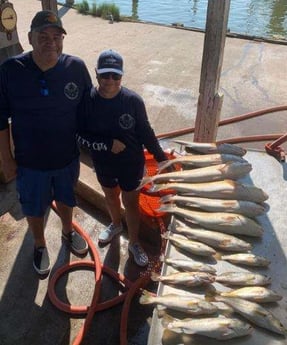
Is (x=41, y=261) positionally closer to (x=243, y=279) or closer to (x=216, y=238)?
(x=216, y=238)

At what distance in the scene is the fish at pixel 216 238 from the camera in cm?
302

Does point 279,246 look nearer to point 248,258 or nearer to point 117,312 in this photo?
point 248,258

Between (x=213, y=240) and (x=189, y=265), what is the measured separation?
0.34m

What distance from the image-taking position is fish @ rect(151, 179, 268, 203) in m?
3.44

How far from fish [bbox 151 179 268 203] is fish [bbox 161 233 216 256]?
0.57 metres

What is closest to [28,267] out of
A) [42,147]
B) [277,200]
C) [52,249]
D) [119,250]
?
[52,249]

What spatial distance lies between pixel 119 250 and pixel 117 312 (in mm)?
816

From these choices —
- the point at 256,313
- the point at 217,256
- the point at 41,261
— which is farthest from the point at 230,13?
the point at 256,313

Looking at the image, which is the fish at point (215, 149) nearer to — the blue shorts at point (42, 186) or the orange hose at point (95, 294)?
the blue shorts at point (42, 186)

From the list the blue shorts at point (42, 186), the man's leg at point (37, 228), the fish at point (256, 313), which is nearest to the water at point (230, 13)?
the blue shorts at point (42, 186)

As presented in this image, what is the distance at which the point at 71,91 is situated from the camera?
132 inches

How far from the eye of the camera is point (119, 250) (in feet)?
14.3

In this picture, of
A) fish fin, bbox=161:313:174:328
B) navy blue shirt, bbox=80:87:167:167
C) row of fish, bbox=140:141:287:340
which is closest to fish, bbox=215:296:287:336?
row of fish, bbox=140:141:287:340

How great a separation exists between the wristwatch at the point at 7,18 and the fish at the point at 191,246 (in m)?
3.23
